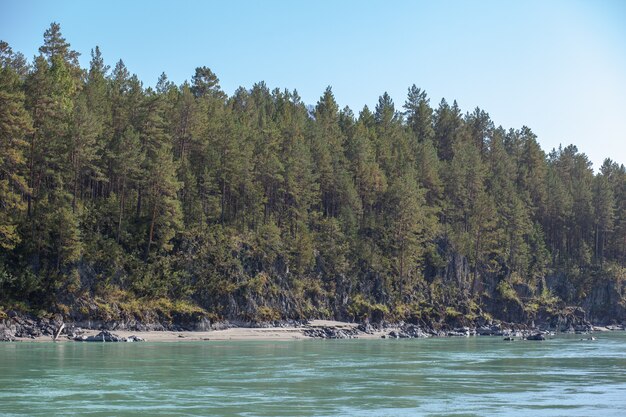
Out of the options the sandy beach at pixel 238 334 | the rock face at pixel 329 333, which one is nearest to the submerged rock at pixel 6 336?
the sandy beach at pixel 238 334

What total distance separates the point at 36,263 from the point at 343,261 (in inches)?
1404

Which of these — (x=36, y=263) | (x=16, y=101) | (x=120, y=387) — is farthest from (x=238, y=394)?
(x=16, y=101)

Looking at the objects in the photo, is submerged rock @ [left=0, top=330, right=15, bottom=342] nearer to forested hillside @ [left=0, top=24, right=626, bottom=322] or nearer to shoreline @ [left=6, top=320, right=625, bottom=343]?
shoreline @ [left=6, top=320, right=625, bottom=343]

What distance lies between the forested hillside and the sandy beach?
2.22 meters

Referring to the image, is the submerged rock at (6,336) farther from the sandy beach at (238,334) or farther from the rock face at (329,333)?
the rock face at (329,333)

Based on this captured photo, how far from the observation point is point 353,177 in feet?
353

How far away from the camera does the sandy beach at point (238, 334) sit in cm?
6806

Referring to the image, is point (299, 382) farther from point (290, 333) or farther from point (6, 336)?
point (290, 333)

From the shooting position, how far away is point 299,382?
37.4 m

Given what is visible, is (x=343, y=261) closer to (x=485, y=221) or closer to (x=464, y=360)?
(x=485, y=221)

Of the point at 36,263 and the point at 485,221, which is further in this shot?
the point at 485,221

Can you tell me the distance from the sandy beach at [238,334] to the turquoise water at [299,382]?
884 centimetres

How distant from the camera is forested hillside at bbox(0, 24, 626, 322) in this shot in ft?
237

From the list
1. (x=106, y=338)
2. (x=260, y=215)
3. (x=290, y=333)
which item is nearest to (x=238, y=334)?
(x=290, y=333)
